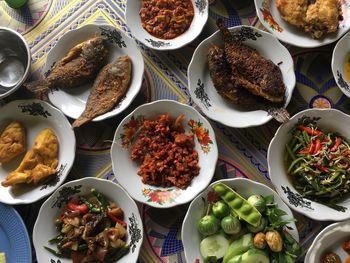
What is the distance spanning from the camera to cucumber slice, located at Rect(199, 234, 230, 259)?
8.41 feet

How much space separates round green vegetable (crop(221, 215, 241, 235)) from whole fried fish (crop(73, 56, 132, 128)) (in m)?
1.10

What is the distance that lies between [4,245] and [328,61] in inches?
104

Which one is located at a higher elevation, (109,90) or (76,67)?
(76,67)

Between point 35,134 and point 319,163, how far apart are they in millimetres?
2025

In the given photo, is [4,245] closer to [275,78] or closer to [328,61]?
[275,78]

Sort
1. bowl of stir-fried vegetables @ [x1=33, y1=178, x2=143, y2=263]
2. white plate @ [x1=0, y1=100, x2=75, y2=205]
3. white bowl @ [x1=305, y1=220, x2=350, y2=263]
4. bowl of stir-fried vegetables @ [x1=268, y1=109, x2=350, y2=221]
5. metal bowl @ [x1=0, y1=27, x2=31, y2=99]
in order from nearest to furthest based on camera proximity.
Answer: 1. white bowl @ [x1=305, y1=220, x2=350, y2=263]
2. bowl of stir-fried vegetables @ [x1=268, y1=109, x2=350, y2=221]
3. bowl of stir-fried vegetables @ [x1=33, y1=178, x2=143, y2=263]
4. white plate @ [x1=0, y1=100, x2=75, y2=205]
5. metal bowl @ [x1=0, y1=27, x2=31, y2=99]

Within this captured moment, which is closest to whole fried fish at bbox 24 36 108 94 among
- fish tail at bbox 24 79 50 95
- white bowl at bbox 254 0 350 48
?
fish tail at bbox 24 79 50 95

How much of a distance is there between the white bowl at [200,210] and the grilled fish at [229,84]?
53 centimetres

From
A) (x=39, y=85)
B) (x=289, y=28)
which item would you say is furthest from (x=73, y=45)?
(x=289, y=28)

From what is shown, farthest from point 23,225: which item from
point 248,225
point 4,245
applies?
point 248,225

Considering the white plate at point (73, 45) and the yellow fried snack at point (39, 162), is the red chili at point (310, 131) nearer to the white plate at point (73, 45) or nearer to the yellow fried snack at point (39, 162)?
the white plate at point (73, 45)

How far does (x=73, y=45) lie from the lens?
3.00 meters

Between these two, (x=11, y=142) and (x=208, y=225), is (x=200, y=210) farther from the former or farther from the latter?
(x=11, y=142)

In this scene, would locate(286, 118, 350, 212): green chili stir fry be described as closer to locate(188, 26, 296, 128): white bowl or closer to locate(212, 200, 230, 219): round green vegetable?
locate(188, 26, 296, 128): white bowl
